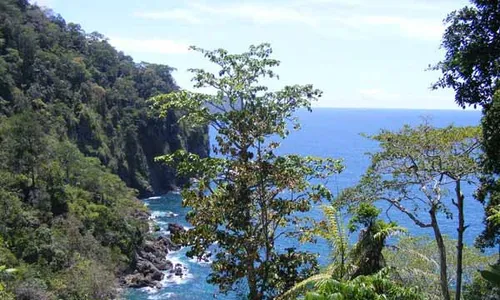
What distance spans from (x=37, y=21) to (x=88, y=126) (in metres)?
17.6

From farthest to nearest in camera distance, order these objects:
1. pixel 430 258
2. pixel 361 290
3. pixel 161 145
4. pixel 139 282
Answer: pixel 161 145 < pixel 139 282 < pixel 430 258 < pixel 361 290

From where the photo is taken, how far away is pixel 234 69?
32.1 ft

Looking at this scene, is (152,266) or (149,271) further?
(152,266)

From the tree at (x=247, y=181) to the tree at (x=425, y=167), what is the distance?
6.03ft

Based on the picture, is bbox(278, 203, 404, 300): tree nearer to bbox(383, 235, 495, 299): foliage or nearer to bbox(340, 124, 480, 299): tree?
bbox(340, 124, 480, 299): tree

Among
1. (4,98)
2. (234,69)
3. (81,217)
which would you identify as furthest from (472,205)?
(234,69)

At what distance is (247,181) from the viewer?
349 inches

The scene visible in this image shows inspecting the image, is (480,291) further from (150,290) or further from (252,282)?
(150,290)

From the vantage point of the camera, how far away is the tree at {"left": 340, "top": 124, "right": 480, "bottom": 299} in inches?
409

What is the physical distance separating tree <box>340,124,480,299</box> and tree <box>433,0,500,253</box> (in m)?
0.69

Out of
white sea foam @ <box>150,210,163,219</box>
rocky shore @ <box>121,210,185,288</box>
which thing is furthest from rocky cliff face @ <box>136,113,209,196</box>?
rocky shore @ <box>121,210,185,288</box>

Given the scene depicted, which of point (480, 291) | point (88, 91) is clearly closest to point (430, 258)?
point (480, 291)

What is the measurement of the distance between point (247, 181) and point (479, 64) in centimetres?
475

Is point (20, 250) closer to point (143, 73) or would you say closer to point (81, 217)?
point (81, 217)
